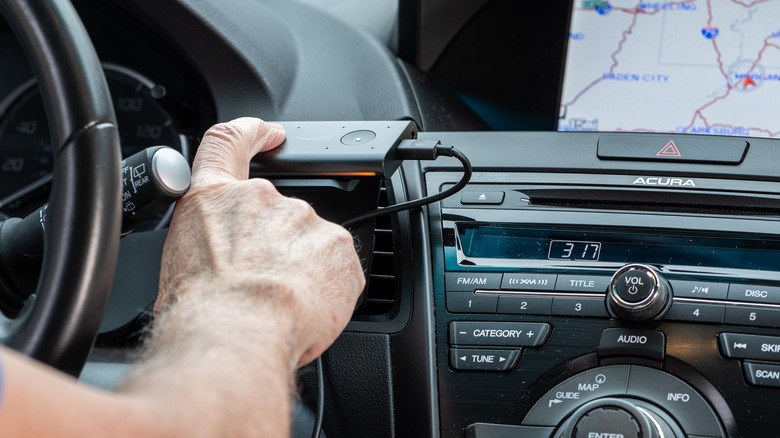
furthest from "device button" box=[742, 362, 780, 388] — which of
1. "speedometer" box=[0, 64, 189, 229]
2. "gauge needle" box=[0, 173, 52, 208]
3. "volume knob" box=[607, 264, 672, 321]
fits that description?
"gauge needle" box=[0, 173, 52, 208]

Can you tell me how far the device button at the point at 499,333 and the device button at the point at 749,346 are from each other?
→ 20cm

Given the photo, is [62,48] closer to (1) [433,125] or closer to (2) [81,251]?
(2) [81,251]

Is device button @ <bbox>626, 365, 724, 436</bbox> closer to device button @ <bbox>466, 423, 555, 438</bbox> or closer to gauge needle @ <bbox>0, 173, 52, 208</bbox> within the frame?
device button @ <bbox>466, 423, 555, 438</bbox>

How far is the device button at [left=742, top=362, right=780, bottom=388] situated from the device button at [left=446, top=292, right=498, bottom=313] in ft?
0.97

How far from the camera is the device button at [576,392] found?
886 millimetres

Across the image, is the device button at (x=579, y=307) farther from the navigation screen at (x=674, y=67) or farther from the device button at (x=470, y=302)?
the navigation screen at (x=674, y=67)

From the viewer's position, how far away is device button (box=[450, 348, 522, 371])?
911 mm

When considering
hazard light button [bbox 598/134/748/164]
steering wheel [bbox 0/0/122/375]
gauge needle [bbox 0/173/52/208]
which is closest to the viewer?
steering wheel [bbox 0/0/122/375]

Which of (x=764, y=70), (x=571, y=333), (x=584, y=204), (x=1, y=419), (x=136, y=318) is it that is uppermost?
(x=1, y=419)

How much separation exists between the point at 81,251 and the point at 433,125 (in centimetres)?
74

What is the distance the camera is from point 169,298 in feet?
2.16

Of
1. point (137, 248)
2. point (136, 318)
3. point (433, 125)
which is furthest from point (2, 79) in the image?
point (433, 125)

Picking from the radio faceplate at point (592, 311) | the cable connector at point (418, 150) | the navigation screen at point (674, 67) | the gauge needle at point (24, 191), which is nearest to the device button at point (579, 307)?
the radio faceplate at point (592, 311)

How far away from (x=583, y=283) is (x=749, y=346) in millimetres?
197
